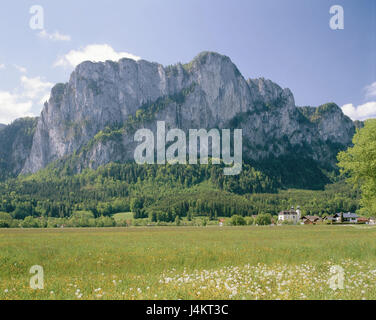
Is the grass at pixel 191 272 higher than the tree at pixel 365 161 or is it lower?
lower

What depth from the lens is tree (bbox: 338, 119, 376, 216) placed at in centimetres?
3444

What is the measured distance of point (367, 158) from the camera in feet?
114

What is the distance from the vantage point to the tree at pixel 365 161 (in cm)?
3444

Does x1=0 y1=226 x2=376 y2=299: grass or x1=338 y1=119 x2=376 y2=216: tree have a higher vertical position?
x1=338 y1=119 x2=376 y2=216: tree

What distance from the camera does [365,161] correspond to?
116 ft

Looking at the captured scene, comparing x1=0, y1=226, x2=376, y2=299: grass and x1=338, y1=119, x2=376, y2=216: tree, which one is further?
x1=338, y1=119, x2=376, y2=216: tree

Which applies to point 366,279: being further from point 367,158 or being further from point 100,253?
point 367,158

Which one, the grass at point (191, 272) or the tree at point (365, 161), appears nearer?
the grass at point (191, 272)

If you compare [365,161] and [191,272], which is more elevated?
[365,161]
